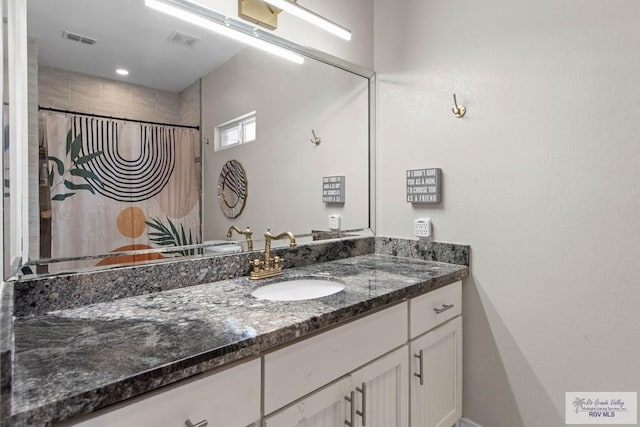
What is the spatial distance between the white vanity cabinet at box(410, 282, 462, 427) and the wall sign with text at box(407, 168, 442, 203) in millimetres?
436

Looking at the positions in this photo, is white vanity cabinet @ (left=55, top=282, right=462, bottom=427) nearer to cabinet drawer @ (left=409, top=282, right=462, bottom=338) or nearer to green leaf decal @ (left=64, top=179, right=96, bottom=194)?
cabinet drawer @ (left=409, top=282, right=462, bottom=338)

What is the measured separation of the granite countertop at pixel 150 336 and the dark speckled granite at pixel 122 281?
3 cm

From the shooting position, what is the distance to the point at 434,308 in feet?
4.66

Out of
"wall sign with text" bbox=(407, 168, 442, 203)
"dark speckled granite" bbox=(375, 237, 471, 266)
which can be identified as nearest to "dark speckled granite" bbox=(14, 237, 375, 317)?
"dark speckled granite" bbox=(375, 237, 471, 266)

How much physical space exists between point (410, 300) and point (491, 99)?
967 millimetres

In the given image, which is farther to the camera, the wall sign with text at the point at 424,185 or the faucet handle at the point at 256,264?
the wall sign with text at the point at 424,185

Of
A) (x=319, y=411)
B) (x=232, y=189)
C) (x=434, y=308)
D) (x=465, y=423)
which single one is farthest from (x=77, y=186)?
(x=465, y=423)

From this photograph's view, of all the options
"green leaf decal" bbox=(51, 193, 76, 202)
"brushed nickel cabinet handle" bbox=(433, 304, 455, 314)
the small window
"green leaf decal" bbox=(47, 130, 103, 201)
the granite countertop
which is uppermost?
the small window

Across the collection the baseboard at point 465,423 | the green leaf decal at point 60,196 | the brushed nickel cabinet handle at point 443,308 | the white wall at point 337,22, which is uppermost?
the white wall at point 337,22

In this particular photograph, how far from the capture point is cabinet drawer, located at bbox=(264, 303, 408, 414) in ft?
2.81

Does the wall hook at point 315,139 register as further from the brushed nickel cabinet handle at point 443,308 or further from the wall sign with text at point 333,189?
the brushed nickel cabinet handle at point 443,308

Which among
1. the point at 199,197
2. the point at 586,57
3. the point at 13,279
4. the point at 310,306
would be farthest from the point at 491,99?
the point at 13,279

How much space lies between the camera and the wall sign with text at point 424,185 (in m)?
1.68

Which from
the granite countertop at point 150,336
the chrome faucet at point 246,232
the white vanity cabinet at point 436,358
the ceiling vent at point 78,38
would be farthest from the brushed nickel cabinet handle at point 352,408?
the ceiling vent at point 78,38
